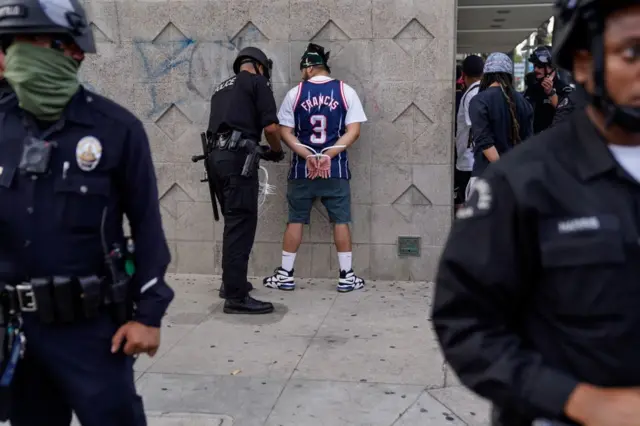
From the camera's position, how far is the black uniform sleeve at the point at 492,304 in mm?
1365

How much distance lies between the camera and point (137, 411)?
241 centimetres

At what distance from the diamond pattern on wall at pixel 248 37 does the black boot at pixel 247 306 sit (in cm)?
215

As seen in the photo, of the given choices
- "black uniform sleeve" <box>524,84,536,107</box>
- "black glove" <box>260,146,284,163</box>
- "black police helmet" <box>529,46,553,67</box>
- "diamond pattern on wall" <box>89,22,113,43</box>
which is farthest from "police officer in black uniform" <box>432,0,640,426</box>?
"black uniform sleeve" <box>524,84,536,107</box>

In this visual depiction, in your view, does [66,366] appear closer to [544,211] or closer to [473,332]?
[473,332]

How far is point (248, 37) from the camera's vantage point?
5.94m

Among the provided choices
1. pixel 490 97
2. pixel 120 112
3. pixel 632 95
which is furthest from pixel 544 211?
pixel 490 97

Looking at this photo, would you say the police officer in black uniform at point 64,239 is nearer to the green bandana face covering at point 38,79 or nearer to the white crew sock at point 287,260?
the green bandana face covering at point 38,79

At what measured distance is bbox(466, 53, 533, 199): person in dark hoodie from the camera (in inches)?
215

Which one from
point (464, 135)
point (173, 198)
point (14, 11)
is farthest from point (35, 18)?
point (464, 135)

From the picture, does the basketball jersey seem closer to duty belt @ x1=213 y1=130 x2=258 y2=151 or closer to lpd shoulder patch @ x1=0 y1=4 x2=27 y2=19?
duty belt @ x1=213 y1=130 x2=258 y2=151

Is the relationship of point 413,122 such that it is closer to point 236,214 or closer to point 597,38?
point 236,214

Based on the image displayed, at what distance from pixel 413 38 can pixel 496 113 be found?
0.93 metres

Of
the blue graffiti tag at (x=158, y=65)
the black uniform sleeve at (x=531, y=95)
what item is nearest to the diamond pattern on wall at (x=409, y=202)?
the black uniform sleeve at (x=531, y=95)

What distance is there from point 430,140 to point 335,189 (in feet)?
2.94
